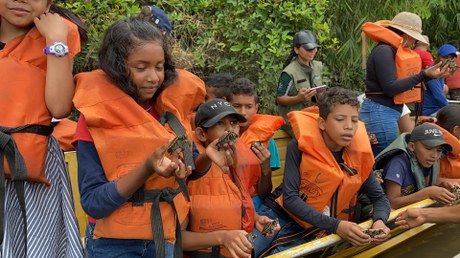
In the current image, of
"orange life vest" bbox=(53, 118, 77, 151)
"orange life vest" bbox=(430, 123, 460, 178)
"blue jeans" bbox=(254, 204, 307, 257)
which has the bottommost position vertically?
"blue jeans" bbox=(254, 204, 307, 257)

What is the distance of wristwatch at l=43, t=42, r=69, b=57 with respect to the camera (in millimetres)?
1736

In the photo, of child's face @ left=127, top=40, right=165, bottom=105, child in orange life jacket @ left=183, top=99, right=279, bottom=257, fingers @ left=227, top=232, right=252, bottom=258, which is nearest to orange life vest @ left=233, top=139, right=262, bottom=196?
child in orange life jacket @ left=183, top=99, right=279, bottom=257

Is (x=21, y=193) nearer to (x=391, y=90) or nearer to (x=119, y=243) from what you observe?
(x=119, y=243)

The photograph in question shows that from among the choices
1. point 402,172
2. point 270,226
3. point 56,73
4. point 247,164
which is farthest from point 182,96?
point 402,172

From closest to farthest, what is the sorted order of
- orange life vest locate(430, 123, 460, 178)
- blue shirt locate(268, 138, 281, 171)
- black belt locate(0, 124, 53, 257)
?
black belt locate(0, 124, 53, 257), blue shirt locate(268, 138, 281, 171), orange life vest locate(430, 123, 460, 178)

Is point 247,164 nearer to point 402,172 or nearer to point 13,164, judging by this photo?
point 13,164

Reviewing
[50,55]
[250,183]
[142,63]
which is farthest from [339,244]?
[50,55]

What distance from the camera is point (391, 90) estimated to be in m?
3.94

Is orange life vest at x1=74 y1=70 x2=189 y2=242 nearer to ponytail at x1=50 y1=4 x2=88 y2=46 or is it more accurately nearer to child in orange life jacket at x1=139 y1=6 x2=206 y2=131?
child in orange life jacket at x1=139 y1=6 x2=206 y2=131

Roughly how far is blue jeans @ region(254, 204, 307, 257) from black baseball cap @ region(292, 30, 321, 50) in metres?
1.76

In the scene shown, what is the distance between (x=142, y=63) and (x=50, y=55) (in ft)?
0.99

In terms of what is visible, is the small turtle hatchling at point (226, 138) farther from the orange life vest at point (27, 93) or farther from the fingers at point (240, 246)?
the orange life vest at point (27, 93)

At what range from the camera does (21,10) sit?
1766 mm

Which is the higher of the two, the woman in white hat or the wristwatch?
the wristwatch
